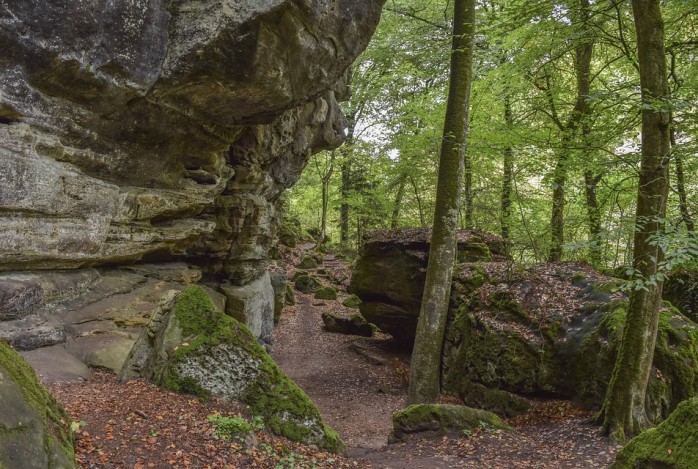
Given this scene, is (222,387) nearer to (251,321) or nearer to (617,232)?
(617,232)

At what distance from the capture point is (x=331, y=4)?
8.38 metres

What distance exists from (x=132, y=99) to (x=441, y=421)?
26.6ft

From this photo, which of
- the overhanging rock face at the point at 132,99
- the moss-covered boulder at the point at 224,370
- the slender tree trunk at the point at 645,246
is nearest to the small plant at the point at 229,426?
the moss-covered boulder at the point at 224,370

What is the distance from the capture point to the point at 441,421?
7.06 meters

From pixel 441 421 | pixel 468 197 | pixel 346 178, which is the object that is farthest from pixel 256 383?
pixel 346 178

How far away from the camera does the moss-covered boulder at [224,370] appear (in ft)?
17.6

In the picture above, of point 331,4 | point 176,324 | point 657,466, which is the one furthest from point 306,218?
point 657,466

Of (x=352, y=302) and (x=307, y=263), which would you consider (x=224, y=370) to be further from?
(x=307, y=263)

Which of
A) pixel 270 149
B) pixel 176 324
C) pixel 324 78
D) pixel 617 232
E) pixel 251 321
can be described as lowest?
pixel 251 321

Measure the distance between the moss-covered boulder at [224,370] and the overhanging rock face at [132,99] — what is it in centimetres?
368

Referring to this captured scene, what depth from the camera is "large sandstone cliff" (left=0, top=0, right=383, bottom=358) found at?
6.99 meters

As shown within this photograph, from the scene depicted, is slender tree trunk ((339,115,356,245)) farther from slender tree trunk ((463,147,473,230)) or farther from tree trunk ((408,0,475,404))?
tree trunk ((408,0,475,404))

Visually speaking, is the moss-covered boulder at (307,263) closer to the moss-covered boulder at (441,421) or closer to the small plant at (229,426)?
the moss-covered boulder at (441,421)

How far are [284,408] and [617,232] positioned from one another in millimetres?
4710
